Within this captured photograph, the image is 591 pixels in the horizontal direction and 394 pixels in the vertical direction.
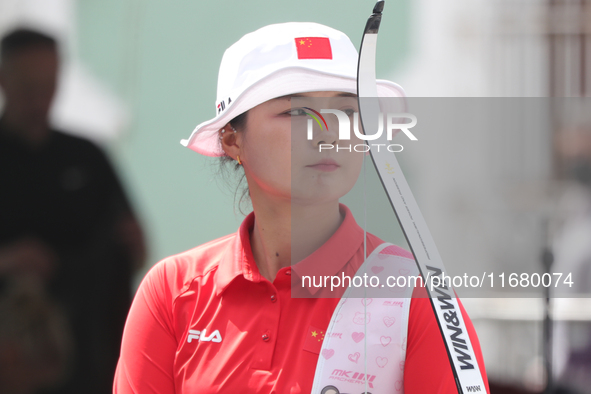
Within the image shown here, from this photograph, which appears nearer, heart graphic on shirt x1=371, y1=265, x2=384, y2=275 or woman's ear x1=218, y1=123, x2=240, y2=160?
heart graphic on shirt x1=371, y1=265, x2=384, y2=275

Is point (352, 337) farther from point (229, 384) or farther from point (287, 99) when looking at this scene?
point (287, 99)

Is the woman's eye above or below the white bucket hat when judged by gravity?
below

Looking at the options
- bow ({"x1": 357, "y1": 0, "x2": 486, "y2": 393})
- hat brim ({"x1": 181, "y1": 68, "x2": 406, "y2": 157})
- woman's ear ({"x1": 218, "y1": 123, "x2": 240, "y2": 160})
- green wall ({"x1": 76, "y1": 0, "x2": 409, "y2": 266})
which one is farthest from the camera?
green wall ({"x1": 76, "y1": 0, "x2": 409, "y2": 266})

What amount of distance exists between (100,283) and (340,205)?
30.2 inches

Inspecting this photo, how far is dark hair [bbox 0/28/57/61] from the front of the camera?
4.46 feet

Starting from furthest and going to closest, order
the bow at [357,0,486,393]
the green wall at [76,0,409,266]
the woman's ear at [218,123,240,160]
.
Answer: the green wall at [76,0,409,266] → the woman's ear at [218,123,240,160] → the bow at [357,0,486,393]

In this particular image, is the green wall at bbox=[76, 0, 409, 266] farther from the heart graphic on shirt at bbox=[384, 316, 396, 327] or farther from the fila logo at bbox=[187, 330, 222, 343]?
the heart graphic on shirt at bbox=[384, 316, 396, 327]

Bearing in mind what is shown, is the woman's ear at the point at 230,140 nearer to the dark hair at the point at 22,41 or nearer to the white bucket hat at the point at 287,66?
the white bucket hat at the point at 287,66

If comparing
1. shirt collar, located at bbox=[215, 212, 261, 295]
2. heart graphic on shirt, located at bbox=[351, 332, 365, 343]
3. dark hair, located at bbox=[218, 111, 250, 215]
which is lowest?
heart graphic on shirt, located at bbox=[351, 332, 365, 343]

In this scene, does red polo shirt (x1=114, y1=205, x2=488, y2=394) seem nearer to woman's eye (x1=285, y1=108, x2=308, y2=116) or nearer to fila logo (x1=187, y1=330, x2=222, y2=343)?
fila logo (x1=187, y1=330, x2=222, y2=343)

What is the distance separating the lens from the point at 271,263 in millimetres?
964

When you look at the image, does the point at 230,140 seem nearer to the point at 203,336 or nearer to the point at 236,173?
the point at 236,173

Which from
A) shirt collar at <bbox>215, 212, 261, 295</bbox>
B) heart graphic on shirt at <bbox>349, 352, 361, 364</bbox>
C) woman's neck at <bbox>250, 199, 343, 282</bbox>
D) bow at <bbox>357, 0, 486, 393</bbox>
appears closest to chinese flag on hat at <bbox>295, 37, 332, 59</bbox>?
bow at <bbox>357, 0, 486, 393</bbox>

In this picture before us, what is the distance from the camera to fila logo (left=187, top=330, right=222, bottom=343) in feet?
2.86
